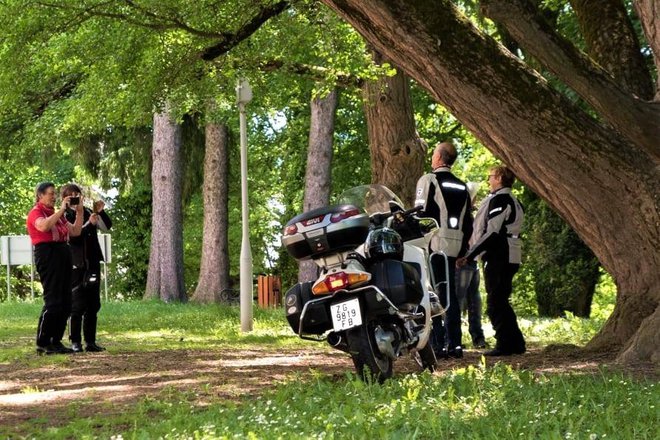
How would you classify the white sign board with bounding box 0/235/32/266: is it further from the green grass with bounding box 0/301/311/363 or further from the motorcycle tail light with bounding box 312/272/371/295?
the motorcycle tail light with bounding box 312/272/371/295

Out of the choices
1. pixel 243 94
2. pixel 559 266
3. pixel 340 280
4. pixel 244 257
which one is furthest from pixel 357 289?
pixel 559 266

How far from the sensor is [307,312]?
813 centimetres

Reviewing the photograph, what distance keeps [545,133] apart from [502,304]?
199 cm

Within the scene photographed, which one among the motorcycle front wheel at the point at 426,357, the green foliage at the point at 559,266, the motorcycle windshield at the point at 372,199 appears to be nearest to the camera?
the motorcycle windshield at the point at 372,199

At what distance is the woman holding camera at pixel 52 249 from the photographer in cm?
1172

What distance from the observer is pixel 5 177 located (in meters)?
54.4

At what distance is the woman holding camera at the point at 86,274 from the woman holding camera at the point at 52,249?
318 millimetres

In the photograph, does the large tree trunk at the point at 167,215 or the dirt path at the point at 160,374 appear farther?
the large tree trunk at the point at 167,215

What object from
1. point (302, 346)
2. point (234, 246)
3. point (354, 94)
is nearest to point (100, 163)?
point (354, 94)

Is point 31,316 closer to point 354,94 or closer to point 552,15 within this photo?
point 354,94

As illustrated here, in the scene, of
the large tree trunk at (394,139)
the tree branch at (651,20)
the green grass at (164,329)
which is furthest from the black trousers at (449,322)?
the large tree trunk at (394,139)

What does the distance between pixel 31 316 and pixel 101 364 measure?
11.4m

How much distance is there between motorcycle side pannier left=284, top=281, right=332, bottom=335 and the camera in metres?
8.09

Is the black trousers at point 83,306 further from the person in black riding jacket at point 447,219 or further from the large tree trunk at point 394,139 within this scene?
the large tree trunk at point 394,139
